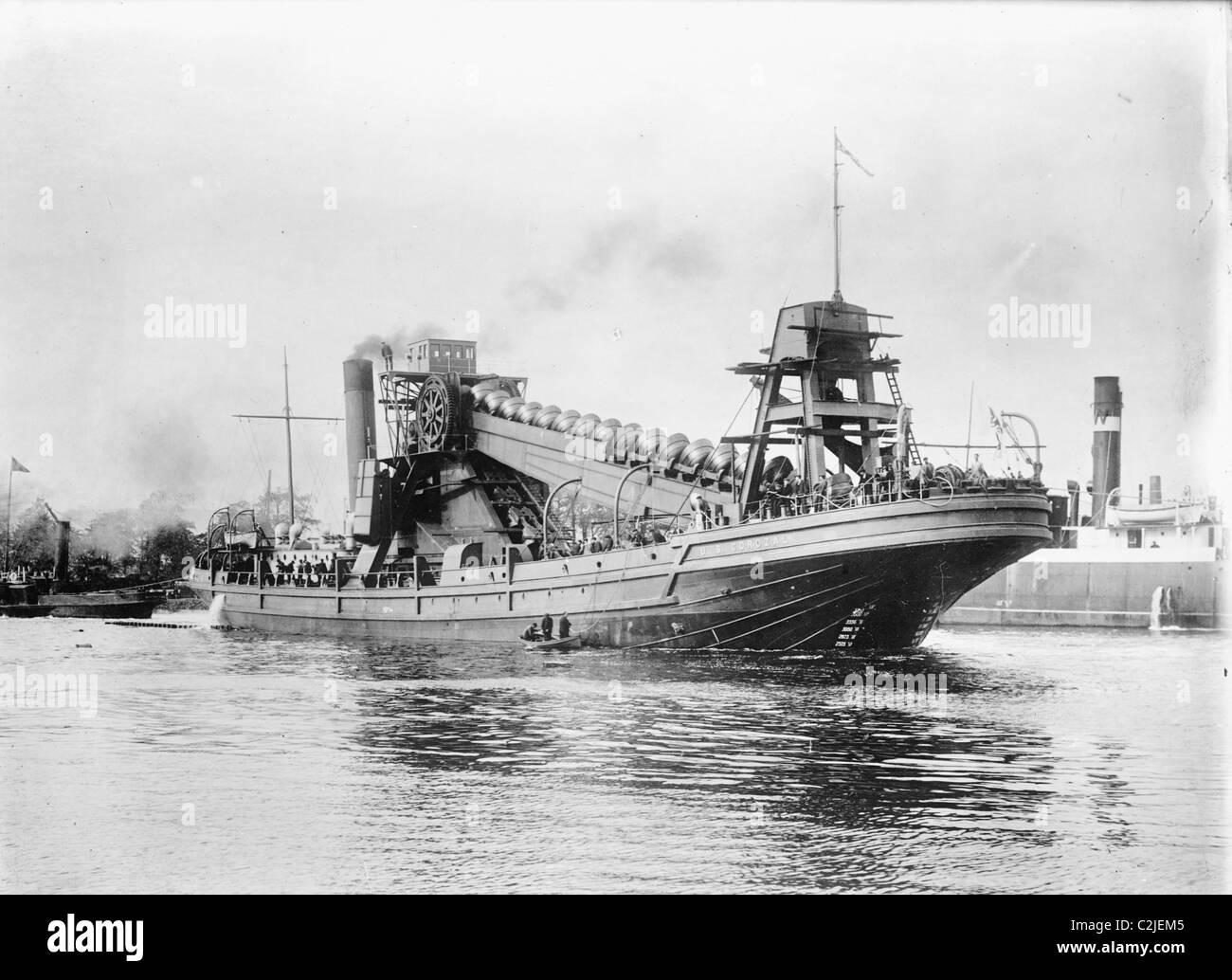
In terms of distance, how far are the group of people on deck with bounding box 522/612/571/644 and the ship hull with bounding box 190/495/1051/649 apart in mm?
296

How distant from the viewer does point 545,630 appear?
33.6 meters

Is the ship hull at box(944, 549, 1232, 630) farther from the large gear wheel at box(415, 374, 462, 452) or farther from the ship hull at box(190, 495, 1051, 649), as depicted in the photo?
the large gear wheel at box(415, 374, 462, 452)

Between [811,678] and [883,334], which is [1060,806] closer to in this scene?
[811,678]

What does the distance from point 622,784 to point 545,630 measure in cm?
1937

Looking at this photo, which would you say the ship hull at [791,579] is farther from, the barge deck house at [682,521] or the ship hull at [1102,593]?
the ship hull at [1102,593]

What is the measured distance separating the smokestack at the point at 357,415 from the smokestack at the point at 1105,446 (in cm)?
3453

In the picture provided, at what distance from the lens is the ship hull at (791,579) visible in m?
27.0

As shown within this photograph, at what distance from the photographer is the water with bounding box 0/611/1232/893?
10.8 meters

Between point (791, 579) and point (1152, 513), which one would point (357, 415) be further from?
point (1152, 513)

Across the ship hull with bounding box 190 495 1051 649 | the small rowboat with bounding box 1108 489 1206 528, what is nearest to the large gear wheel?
the ship hull with bounding box 190 495 1051 649
